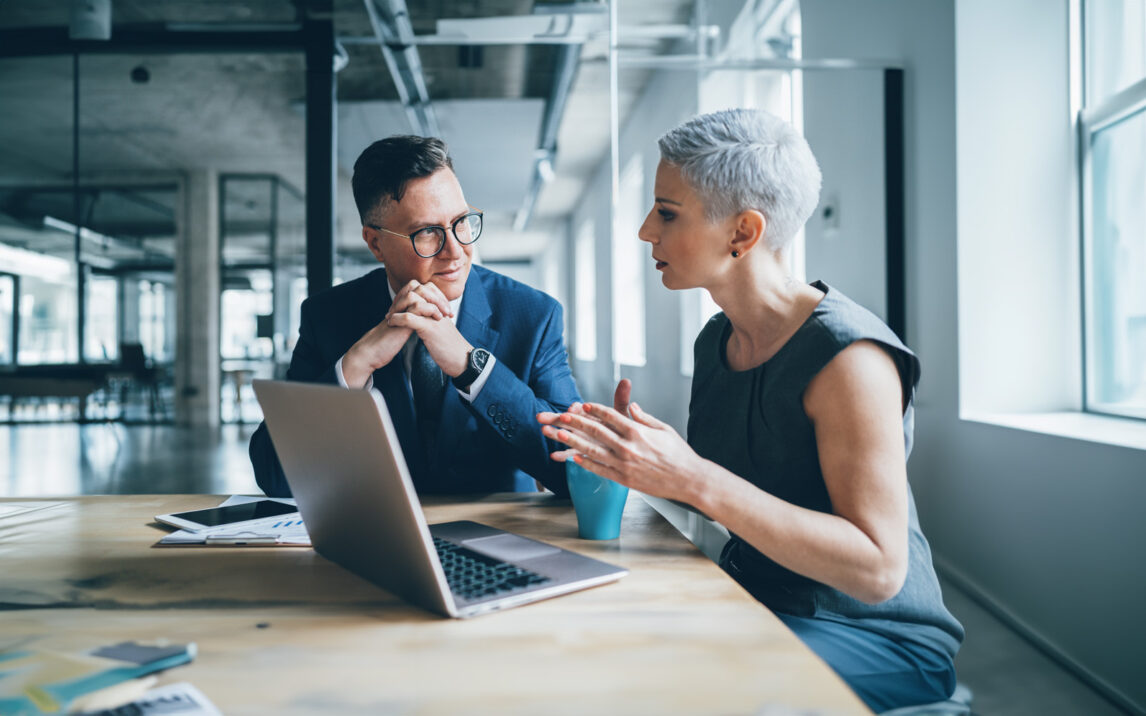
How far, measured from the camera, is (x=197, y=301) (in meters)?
10.4

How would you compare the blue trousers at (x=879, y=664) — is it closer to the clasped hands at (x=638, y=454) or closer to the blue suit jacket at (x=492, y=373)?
the clasped hands at (x=638, y=454)

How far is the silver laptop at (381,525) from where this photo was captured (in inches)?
29.7

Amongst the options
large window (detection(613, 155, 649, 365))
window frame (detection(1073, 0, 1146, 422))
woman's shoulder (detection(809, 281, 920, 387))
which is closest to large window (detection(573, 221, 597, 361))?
large window (detection(613, 155, 649, 365))

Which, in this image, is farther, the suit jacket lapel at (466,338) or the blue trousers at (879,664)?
the suit jacket lapel at (466,338)

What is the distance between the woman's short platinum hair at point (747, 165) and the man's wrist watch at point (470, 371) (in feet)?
1.91

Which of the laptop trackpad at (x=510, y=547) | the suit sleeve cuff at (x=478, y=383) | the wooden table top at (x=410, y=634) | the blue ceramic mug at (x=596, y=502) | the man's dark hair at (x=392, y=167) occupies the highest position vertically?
the man's dark hair at (x=392, y=167)

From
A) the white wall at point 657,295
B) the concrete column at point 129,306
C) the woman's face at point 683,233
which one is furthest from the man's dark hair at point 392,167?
the concrete column at point 129,306

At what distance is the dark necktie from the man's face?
0.18m

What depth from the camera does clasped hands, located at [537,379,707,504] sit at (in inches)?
36.5

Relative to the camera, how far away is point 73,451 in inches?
298

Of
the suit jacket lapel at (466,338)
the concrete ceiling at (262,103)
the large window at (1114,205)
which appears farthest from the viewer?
the concrete ceiling at (262,103)

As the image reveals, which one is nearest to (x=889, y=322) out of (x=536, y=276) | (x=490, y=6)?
(x=490, y=6)

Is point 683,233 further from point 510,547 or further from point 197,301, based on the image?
point 197,301

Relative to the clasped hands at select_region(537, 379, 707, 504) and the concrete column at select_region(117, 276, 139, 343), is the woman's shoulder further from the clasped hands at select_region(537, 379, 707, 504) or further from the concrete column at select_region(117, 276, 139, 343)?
the concrete column at select_region(117, 276, 139, 343)
